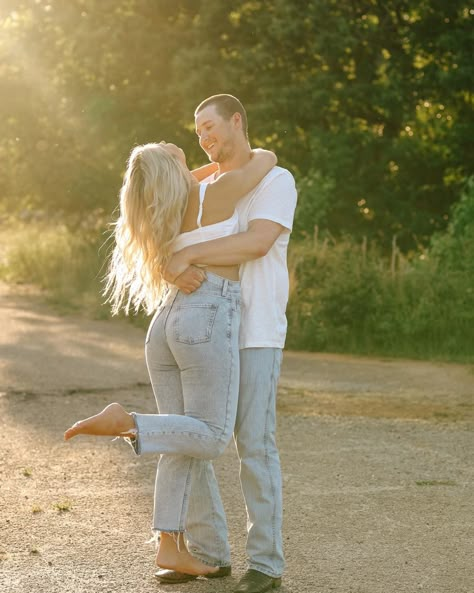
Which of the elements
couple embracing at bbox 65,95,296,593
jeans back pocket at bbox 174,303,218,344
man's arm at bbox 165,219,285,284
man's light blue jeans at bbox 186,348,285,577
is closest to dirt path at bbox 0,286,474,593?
man's light blue jeans at bbox 186,348,285,577

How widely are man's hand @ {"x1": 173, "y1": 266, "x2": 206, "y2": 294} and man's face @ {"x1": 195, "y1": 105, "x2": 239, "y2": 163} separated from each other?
1.50ft

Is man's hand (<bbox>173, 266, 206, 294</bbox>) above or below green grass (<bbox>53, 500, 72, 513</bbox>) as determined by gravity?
above

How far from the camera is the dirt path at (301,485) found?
4617 millimetres

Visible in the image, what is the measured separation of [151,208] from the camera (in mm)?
4184

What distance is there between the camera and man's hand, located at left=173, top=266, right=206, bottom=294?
4.22 m

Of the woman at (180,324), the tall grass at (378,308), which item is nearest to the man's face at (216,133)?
the woman at (180,324)

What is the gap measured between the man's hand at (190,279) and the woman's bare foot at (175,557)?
1006 millimetres

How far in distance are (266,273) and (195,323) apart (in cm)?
38

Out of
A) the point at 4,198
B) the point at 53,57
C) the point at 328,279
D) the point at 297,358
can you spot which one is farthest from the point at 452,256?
the point at 4,198

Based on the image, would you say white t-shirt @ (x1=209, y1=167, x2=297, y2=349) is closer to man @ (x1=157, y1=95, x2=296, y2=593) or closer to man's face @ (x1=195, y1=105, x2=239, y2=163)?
man @ (x1=157, y1=95, x2=296, y2=593)

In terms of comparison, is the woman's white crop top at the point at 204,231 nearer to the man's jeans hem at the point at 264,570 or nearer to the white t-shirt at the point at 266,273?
the white t-shirt at the point at 266,273

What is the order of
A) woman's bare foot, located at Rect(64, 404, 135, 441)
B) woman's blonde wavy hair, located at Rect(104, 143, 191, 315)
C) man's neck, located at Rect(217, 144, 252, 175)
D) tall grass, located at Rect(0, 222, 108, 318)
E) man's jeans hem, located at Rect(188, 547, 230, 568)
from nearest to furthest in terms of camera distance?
woman's bare foot, located at Rect(64, 404, 135, 441)
woman's blonde wavy hair, located at Rect(104, 143, 191, 315)
man's neck, located at Rect(217, 144, 252, 175)
man's jeans hem, located at Rect(188, 547, 230, 568)
tall grass, located at Rect(0, 222, 108, 318)

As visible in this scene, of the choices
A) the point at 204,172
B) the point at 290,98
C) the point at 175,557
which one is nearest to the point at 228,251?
the point at 204,172

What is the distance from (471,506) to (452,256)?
847cm
